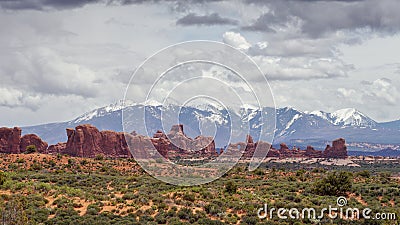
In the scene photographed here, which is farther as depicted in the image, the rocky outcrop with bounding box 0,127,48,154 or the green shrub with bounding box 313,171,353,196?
the rocky outcrop with bounding box 0,127,48,154

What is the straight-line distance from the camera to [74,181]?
5209 centimetres

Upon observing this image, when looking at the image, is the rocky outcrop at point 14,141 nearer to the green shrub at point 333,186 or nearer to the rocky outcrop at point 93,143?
the rocky outcrop at point 93,143

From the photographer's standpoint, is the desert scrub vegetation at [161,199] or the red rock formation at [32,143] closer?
the desert scrub vegetation at [161,199]

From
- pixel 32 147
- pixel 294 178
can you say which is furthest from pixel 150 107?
pixel 32 147

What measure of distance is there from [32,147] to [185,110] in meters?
77.2

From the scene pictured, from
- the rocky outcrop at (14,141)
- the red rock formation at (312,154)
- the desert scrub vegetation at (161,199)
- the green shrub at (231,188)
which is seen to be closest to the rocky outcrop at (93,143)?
the rocky outcrop at (14,141)

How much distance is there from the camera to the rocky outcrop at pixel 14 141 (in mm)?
113625

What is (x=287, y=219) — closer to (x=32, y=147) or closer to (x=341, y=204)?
(x=341, y=204)

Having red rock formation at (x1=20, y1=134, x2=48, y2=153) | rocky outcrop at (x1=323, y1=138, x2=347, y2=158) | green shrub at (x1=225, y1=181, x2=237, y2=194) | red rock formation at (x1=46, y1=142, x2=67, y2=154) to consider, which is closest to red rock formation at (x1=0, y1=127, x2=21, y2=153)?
red rock formation at (x1=20, y1=134, x2=48, y2=153)

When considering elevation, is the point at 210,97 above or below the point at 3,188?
above

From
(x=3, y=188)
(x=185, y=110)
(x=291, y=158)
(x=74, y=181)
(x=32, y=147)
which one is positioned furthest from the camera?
(x=291, y=158)

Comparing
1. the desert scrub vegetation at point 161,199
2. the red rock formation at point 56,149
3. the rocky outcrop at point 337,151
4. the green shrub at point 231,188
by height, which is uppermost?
the rocky outcrop at point 337,151

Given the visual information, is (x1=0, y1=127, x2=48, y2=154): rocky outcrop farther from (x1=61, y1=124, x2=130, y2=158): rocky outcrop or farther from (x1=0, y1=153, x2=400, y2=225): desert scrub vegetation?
(x1=0, y1=153, x2=400, y2=225): desert scrub vegetation

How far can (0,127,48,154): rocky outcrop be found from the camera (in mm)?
113625
